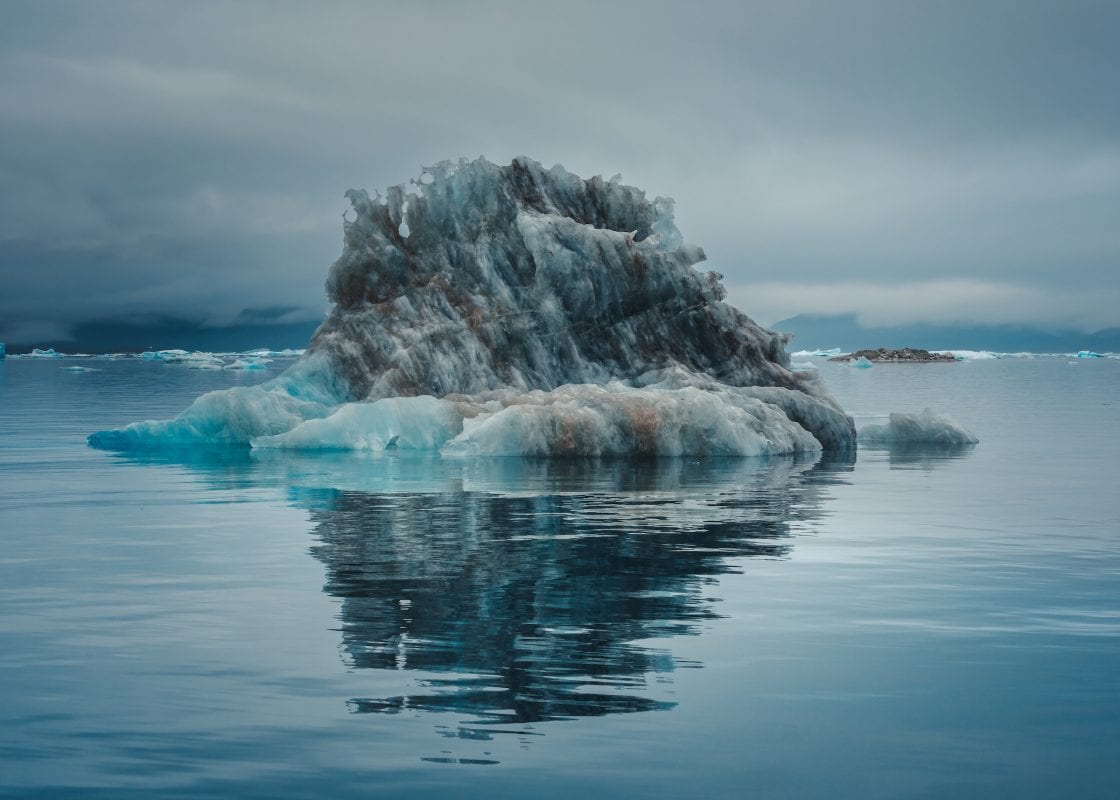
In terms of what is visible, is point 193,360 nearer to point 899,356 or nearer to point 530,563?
point 899,356

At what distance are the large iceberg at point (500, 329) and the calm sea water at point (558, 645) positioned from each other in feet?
31.1

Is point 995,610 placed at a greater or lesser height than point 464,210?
lesser

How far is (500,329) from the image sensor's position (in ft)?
103

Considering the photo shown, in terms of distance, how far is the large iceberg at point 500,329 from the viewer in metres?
28.5

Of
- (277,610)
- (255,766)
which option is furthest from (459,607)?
(255,766)

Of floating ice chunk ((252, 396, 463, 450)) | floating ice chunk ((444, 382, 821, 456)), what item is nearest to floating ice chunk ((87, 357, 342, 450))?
floating ice chunk ((252, 396, 463, 450))

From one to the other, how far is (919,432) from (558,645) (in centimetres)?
2479

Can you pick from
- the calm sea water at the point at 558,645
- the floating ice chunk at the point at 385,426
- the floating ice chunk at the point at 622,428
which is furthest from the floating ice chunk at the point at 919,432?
the calm sea water at the point at 558,645

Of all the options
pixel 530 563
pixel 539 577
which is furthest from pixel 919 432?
pixel 539 577

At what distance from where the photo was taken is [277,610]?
9992 millimetres

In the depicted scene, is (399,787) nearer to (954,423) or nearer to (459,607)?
(459,607)

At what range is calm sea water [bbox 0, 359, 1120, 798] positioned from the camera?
6180 mm

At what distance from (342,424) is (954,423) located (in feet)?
53.7

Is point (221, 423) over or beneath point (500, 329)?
beneath
